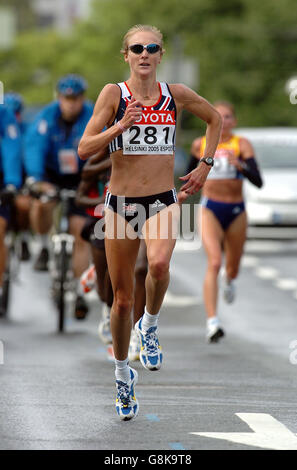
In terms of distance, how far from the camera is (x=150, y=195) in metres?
8.29

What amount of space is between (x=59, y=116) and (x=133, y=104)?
18.6 feet

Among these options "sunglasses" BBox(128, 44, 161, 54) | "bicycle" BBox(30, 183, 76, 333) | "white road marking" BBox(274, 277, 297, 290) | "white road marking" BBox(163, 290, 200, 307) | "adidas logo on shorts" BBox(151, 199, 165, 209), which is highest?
"sunglasses" BBox(128, 44, 161, 54)

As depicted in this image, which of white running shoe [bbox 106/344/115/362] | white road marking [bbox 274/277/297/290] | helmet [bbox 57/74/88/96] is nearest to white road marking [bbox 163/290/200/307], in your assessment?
white road marking [bbox 274/277/297/290]

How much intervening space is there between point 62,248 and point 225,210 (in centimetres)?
150

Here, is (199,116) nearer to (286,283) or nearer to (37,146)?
(37,146)

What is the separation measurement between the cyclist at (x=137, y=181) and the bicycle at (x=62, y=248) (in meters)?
4.77

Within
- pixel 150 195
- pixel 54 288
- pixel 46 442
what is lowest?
pixel 54 288

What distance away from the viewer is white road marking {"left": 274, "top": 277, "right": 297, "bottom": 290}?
17.7 meters

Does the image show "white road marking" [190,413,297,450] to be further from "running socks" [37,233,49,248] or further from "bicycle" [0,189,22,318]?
"running socks" [37,233,49,248]

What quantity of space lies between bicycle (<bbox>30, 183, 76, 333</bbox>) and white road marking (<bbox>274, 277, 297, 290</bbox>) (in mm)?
4778

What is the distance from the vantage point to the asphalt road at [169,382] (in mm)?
7586

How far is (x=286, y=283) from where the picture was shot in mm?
18094

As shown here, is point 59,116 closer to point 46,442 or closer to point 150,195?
point 150,195
